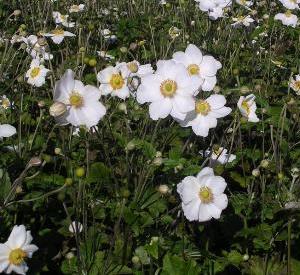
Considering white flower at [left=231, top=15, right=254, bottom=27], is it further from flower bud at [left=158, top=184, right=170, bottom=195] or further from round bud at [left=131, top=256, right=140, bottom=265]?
round bud at [left=131, top=256, right=140, bottom=265]

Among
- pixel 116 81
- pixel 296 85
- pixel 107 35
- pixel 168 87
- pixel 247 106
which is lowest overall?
pixel 107 35

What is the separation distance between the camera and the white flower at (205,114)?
6.98 ft

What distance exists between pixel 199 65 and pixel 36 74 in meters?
0.96

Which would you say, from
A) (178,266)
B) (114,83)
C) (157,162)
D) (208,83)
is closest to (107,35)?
(114,83)

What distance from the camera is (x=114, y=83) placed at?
2.35m

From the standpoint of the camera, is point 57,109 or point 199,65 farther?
point 199,65

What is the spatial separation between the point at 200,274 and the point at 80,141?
863 mm

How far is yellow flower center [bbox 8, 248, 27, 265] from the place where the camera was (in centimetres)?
166

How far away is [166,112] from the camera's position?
2.04 m

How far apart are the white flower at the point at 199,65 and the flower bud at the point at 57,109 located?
0.71m

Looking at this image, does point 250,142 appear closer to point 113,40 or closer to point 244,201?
point 244,201

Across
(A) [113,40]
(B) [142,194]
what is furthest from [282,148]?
(A) [113,40]

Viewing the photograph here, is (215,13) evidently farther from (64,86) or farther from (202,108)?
(64,86)

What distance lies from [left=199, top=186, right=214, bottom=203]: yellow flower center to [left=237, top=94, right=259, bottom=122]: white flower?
0.48 meters
